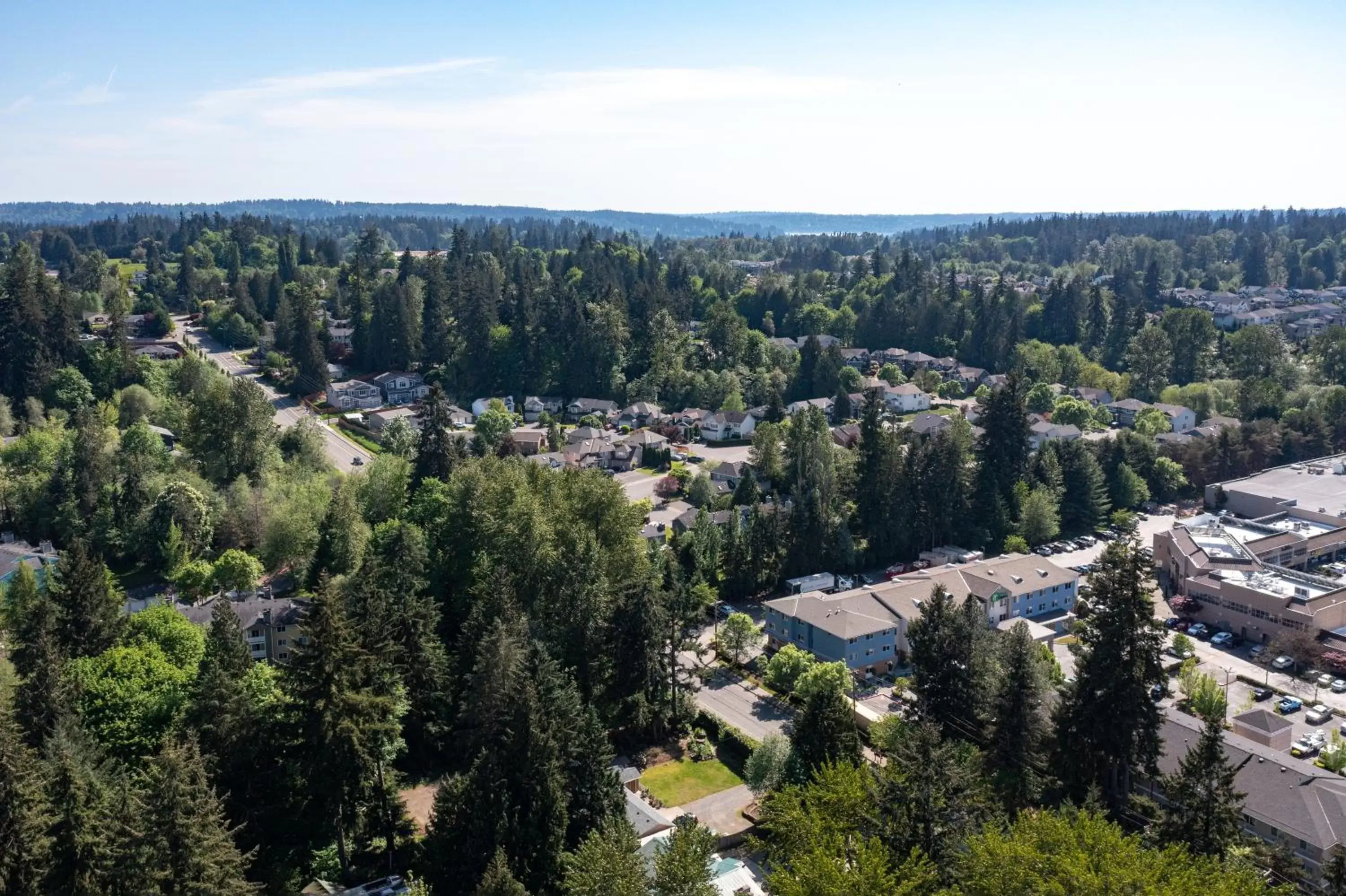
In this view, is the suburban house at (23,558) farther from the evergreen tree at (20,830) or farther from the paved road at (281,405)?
the evergreen tree at (20,830)

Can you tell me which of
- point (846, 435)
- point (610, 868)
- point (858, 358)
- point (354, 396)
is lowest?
point (846, 435)

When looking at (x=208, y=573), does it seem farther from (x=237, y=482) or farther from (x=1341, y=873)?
(x=1341, y=873)

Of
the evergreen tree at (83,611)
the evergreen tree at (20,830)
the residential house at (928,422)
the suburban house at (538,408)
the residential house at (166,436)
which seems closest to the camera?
the evergreen tree at (20,830)

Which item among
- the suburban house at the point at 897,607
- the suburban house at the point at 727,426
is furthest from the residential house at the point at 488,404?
the suburban house at the point at 897,607

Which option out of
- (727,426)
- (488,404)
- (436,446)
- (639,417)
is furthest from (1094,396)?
(436,446)

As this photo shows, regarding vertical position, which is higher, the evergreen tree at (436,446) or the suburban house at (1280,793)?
the evergreen tree at (436,446)

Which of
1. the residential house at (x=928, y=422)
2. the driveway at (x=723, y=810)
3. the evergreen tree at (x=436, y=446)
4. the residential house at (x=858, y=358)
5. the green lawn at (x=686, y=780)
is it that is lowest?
the green lawn at (x=686, y=780)

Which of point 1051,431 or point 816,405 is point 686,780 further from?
point 1051,431
